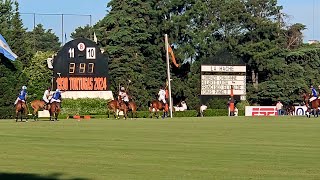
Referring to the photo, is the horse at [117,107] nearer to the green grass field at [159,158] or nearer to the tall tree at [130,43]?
the green grass field at [159,158]

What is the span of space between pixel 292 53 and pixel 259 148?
2837 inches

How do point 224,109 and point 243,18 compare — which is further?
point 243,18

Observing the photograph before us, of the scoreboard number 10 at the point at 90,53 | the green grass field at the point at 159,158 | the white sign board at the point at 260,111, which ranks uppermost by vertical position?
the scoreboard number 10 at the point at 90,53

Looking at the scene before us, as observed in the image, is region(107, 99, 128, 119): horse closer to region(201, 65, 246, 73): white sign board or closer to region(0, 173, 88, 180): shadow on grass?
region(201, 65, 246, 73): white sign board

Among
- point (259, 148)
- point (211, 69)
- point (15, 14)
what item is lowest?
point (259, 148)

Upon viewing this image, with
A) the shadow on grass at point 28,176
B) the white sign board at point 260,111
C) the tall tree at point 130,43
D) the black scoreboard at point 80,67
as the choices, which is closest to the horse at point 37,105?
the black scoreboard at point 80,67

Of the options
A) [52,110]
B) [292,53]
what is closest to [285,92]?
[292,53]

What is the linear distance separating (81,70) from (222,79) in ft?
51.1

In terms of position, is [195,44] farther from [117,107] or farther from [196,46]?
[117,107]

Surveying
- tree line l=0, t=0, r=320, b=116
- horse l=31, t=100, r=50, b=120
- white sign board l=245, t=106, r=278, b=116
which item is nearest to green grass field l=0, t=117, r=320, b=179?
horse l=31, t=100, r=50, b=120

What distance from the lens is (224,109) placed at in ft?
227

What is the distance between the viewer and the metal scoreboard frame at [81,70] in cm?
6456

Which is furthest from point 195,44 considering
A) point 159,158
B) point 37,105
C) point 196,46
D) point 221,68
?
point 159,158

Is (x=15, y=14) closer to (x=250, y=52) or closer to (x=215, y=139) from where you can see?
(x=250, y=52)
